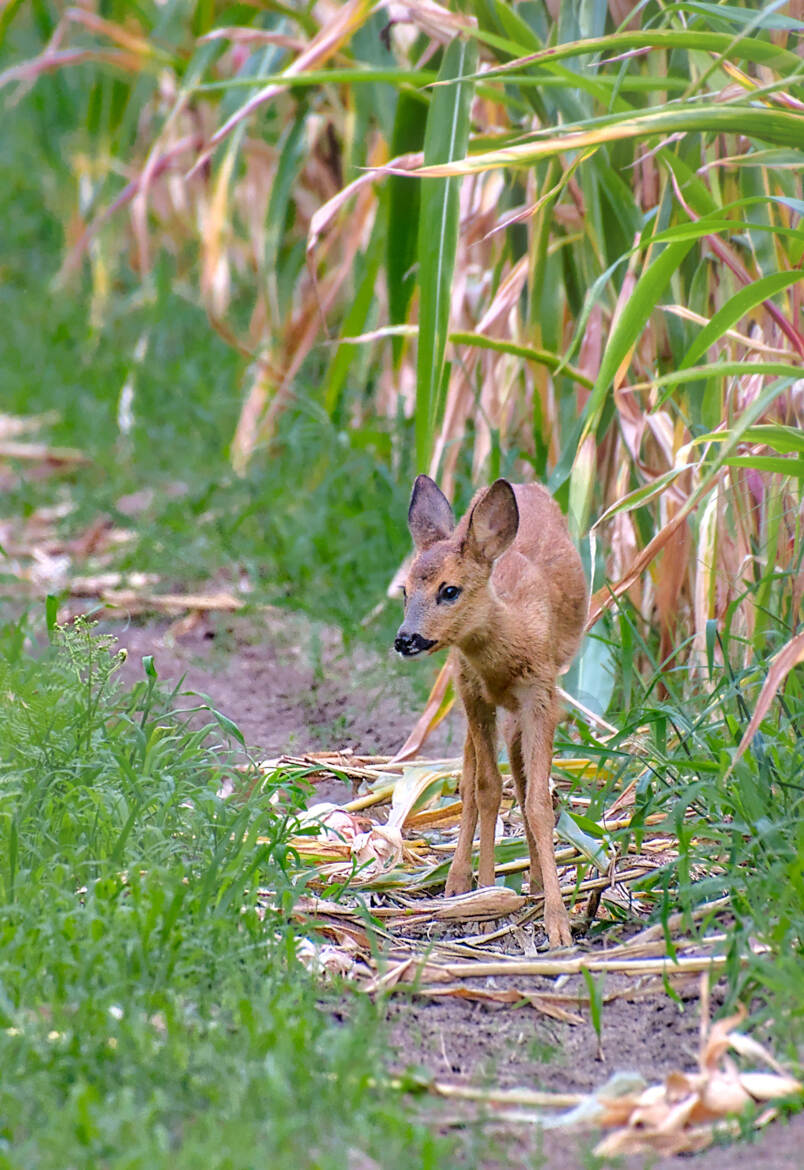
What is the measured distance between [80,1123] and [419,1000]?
3.04ft

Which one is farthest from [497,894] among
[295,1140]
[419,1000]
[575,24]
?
[575,24]

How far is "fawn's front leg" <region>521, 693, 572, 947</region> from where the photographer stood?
3270 mm

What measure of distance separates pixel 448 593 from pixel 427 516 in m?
0.28

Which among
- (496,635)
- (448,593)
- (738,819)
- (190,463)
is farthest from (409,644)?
(190,463)

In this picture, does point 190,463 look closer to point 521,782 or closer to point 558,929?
point 521,782

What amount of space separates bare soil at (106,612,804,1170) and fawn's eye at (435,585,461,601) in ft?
2.59

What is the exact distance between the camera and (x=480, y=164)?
3.30 metres

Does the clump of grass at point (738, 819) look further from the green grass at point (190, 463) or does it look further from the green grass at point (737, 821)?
the green grass at point (190, 463)

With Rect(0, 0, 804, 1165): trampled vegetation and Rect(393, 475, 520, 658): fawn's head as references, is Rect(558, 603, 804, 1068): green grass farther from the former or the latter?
Rect(393, 475, 520, 658): fawn's head

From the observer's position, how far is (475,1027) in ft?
9.50

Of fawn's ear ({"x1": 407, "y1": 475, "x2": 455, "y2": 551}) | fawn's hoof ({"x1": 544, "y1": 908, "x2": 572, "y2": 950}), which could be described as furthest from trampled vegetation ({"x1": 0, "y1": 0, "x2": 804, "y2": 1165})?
fawn's ear ({"x1": 407, "y1": 475, "x2": 455, "y2": 551})

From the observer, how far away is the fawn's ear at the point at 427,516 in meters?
3.49

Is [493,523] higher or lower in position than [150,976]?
higher

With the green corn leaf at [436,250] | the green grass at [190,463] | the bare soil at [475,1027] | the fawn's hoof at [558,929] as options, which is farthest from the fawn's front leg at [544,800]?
the green grass at [190,463]
